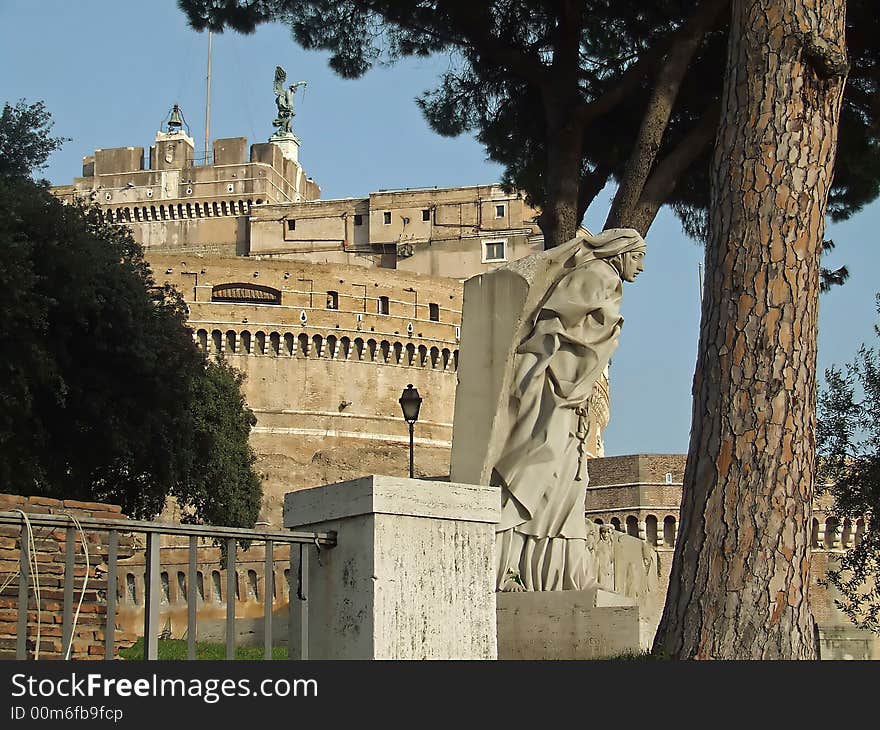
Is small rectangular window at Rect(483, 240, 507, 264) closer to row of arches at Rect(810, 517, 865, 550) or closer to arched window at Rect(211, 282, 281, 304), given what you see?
arched window at Rect(211, 282, 281, 304)

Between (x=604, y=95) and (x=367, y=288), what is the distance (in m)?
35.4

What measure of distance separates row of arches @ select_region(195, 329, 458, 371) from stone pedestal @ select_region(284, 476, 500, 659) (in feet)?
131

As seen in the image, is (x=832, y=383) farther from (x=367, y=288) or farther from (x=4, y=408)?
(x=367, y=288)

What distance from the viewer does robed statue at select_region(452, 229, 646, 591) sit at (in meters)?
6.18

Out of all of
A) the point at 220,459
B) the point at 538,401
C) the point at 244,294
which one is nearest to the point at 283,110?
the point at 244,294

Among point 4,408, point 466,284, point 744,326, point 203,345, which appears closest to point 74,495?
point 4,408

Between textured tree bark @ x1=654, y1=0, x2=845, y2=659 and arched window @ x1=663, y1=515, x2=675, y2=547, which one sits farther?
arched window @ x1=663, y1=515, x2=675, y2=547

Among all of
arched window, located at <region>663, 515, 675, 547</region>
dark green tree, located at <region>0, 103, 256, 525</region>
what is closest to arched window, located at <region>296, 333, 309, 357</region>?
arched window, located at <region>663, 515, 675, 547</region>

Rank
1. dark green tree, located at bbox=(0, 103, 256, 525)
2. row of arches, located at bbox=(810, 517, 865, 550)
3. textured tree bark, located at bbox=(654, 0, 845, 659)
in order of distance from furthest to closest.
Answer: row of arches, located at bbox=(810, 517, 865, 550)
dark green tree, located at bbox=(0, 103, 256, 525)
textured tree bark, located at bbox=(654, 0, 845, 659)

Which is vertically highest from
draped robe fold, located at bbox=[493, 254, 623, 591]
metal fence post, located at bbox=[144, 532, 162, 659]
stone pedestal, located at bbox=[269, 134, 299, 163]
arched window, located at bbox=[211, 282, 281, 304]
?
stone pedestal, located at bbox=[269, 134, 299, 163]

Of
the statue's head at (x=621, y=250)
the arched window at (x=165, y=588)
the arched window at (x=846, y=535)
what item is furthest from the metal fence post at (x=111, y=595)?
the arched window at (x=846, y=535)

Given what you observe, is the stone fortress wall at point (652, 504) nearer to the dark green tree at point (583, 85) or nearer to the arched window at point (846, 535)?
the arched window at point (846, 535)

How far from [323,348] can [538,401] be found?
3846 cm

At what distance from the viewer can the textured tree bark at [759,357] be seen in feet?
17.3
